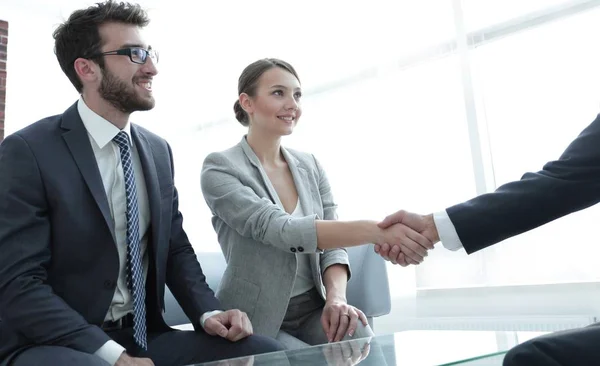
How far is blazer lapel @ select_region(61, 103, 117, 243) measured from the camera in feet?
5.38

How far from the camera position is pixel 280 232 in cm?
197

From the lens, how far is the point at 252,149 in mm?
2348

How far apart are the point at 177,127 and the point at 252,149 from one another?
394 cm

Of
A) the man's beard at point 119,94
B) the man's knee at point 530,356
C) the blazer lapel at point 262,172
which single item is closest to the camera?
the man's knee at point 530,356

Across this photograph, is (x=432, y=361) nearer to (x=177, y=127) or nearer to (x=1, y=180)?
(x=1, y=180)

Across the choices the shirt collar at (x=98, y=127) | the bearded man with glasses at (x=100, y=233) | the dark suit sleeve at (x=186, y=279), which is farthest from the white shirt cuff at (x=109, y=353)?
the shirt collar at (x=98, y=127)

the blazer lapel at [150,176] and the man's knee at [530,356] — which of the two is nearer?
the man's knee at [530,356]

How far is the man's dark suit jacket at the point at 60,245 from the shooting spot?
150cm

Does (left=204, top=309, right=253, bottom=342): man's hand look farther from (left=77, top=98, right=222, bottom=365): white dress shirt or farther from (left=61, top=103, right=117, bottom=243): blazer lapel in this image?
(left=61, top=103, right=117, bottom=243): blazer lapel

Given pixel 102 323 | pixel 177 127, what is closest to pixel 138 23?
pixel 102 323

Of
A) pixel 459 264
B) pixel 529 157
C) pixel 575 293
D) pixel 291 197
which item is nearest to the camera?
pixel 291 197

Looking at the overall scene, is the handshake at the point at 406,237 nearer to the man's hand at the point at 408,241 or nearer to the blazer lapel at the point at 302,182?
the man's hand at the point at 408,241

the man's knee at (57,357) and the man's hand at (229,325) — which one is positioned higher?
the man's knee at (57,357)

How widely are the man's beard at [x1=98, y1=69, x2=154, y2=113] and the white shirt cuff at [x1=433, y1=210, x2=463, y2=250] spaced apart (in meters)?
0.98
